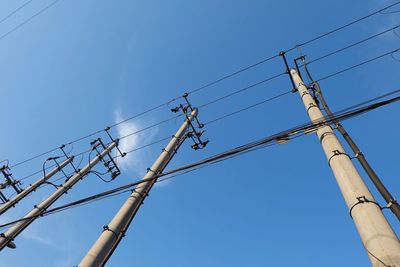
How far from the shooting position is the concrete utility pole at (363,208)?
4090mm

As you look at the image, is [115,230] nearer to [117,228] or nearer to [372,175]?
[117,228]

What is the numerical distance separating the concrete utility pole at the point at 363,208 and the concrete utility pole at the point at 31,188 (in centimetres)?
1563

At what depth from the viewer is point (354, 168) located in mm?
5652

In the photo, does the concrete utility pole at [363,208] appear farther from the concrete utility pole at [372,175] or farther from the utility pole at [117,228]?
the utility pole at [117,228]

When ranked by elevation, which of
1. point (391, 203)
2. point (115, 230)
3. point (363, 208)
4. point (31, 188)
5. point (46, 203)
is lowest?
point (363, 208)

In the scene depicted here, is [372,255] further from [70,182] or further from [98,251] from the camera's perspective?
[70,182]

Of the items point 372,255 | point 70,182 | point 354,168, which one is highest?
point 70,182

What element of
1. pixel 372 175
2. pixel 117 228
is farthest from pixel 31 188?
pixel 372 175

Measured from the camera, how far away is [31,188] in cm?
1850

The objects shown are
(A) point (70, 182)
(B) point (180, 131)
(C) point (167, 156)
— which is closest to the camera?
(C) point (167, 156)

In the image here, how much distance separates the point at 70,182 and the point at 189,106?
25.7ft

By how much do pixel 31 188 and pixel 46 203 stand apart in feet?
9.08

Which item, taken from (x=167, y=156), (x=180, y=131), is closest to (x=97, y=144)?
(x=180, y=131)

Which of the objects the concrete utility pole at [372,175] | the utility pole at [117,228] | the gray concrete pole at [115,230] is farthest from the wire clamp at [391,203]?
the gray concrete pole at [115,230]
